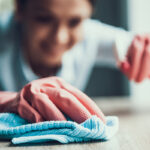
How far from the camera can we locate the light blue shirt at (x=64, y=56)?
5.40 feet

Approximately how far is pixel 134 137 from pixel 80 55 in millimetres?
1208

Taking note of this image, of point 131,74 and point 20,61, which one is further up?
point 131,74

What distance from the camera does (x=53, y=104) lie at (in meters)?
0.55

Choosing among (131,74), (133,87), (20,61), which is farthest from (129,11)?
(131,74)

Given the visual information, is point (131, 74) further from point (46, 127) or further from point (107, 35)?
point (107, 35)

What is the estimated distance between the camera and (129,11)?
206cm

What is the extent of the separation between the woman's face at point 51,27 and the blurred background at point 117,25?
0.32m

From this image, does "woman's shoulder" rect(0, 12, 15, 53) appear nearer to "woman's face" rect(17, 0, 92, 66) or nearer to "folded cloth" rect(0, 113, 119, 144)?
"woman's face" rect(17, 0, 92, 66)

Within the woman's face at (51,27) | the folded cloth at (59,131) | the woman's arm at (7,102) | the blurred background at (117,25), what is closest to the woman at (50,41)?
the woman's face at (51,27)

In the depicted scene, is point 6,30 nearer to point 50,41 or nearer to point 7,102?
point 50,41

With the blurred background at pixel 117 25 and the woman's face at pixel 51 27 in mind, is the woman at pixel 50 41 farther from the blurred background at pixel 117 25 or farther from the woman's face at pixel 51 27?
the blurred background at pixel 117 25

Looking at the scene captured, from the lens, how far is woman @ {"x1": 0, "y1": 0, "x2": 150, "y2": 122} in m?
1.63

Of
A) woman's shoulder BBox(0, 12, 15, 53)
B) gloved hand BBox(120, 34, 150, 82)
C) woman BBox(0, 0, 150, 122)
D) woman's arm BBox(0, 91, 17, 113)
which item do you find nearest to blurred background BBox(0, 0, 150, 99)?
woman BBox(0, 0, 150, 122)

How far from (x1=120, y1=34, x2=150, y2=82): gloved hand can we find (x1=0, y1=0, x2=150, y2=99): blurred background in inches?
42.4
